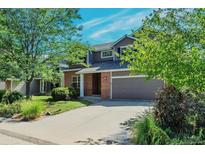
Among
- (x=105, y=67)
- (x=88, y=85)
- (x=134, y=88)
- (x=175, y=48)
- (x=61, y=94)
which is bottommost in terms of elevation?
(x=61, y=94)

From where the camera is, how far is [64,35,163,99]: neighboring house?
21.2 metres

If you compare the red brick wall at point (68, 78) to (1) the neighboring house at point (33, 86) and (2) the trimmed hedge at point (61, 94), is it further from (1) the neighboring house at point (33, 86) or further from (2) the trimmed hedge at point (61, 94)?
(1) the neighboring house at point (33, 86)

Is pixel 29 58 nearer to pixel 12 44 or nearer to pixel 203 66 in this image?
pixel 12 44

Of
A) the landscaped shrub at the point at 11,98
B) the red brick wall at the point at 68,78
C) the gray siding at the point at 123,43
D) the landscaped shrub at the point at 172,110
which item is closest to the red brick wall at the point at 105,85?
the gray siding at the point at 123,43

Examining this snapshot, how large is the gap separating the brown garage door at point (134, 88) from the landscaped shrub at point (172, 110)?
981 cm

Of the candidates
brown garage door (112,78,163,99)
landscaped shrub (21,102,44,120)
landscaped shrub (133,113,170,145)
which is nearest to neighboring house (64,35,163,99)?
brown garage door (112,78,163,99)

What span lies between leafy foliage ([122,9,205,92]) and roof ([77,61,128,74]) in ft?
40.1

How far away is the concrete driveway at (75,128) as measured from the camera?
1023cm

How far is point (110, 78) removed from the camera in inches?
916

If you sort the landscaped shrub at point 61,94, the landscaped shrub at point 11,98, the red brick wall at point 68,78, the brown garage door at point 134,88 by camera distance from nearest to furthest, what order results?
1. the landscaped shrub at point 11,98
2. the brown garage door at point 134,88
3. the landscaped shrub at point 61,94
4. the red brick wall at point 68,78

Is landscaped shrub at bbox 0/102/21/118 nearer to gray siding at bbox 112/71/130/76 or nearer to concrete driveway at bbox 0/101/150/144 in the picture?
concrete driveway at bbox 0/101/150/144

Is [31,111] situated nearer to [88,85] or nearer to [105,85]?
[105,85]

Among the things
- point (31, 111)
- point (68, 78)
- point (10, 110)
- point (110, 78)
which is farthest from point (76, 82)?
point (31, 111)

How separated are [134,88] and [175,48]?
1305cm
